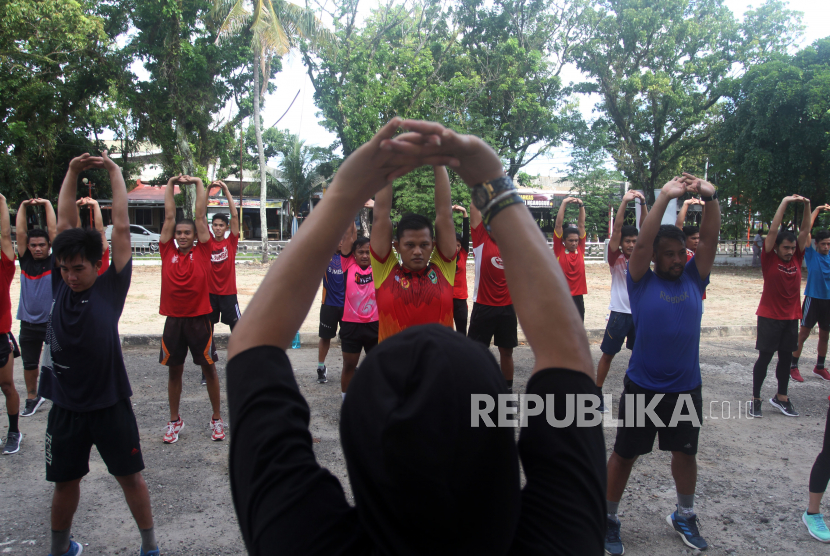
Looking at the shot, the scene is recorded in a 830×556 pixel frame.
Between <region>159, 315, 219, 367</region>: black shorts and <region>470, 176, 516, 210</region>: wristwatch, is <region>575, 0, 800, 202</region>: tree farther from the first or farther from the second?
<region>470, 176, 516, 210</region>: wristwatch

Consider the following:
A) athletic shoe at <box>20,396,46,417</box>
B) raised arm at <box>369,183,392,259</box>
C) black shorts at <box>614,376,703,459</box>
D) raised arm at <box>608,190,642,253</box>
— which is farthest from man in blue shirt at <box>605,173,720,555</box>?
athletic shoe at <box>20,396,46,417</box>

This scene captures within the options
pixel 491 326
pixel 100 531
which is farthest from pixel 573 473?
pixel 491 326

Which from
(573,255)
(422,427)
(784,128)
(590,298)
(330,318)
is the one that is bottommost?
(590,298)

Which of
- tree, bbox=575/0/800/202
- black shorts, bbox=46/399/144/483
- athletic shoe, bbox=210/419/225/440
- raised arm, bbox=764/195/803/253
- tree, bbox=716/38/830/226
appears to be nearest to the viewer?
black shorts, bbox=46/399/144/483

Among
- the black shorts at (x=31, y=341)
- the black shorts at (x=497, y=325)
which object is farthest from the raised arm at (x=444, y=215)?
the black shorts at (x=31, y=341)

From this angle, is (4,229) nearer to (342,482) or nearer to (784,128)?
(342,482)

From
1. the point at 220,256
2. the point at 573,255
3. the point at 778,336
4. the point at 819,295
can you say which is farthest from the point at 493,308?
the point at 819,295

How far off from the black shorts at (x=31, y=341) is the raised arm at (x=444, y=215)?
4.43 metres

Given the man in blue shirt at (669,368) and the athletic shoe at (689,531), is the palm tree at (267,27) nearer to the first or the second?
the man in blue shirt at (669,368)

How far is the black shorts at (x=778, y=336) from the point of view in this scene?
5.68 metres

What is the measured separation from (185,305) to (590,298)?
10796mm

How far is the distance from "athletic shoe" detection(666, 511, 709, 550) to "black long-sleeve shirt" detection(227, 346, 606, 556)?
9.53 ft

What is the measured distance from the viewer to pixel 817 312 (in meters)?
7.07

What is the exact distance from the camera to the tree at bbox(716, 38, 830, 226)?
55.8ft
